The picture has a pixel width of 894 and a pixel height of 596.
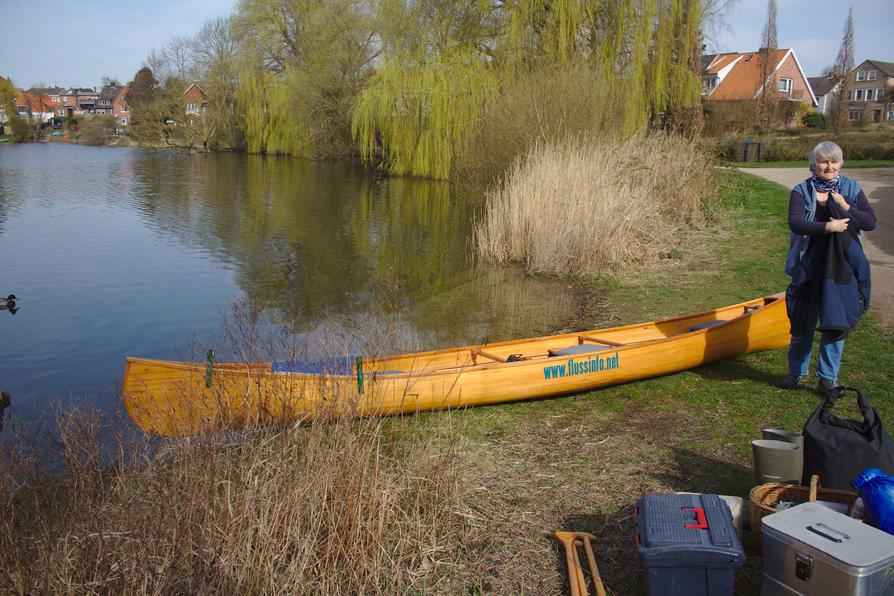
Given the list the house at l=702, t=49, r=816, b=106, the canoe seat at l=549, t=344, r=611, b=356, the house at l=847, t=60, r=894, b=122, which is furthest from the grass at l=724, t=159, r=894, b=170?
the house at l=847, t=60, r=894, b=122

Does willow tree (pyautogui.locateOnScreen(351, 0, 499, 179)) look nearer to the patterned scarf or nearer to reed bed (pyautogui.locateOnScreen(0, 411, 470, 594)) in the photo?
the patterned scarf

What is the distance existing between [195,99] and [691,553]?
175 feet

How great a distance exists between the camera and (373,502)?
3.86 m

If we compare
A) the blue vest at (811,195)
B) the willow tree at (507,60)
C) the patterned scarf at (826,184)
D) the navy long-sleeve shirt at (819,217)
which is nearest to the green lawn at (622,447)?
the blue vest at (811,195)

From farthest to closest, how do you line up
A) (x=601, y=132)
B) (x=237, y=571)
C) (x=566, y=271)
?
(x=601, y=132)
(x=566, y=271)
(x=237, y=571)

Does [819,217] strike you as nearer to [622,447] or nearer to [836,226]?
[836,226]

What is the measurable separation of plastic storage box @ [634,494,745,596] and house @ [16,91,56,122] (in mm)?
91934

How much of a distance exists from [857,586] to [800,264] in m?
3.21

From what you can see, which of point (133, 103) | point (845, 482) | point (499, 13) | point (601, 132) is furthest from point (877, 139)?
point (133, 103)

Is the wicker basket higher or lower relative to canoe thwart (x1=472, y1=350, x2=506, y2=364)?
higher

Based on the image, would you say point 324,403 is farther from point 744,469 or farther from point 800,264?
point 800,264

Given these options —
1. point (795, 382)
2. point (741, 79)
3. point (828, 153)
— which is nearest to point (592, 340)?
point (795, 382)

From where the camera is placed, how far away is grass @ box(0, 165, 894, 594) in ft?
11.3

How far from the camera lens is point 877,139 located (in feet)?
88.6
